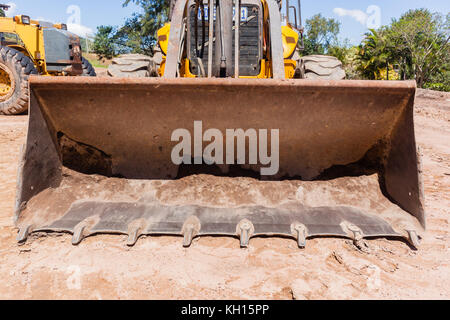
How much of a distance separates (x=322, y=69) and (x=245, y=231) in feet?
9.21

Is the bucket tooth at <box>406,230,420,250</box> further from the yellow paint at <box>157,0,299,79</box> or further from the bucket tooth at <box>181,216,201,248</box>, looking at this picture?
the yellow paint at <box>157,0,299,79</box>

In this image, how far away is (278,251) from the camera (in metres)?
1.93

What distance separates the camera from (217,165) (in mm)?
2451

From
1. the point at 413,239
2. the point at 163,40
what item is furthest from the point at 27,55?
the point at 413,239

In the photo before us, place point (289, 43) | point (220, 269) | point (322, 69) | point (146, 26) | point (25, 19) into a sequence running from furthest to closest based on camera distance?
point (146, 26) → point (25, 19) → point (322, 69) → point (289, 43) → point (220, 269)

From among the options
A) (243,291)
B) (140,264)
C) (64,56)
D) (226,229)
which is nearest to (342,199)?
(226,229)

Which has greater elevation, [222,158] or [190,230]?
[222,158]

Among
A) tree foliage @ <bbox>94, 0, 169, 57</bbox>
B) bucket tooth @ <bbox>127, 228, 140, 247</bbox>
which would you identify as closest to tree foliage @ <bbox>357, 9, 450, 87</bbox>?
tree foliage @ <bbox>94, 0, 169, 57</bbox>

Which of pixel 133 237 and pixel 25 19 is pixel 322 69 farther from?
pixel 25 19

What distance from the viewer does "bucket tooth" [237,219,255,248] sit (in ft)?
6.36

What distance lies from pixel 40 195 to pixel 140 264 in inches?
37.4

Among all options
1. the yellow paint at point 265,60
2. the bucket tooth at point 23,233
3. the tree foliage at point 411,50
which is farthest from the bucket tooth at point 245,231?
the tree foliage at point 411,50

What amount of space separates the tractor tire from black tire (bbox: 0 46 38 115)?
20.0 ft
